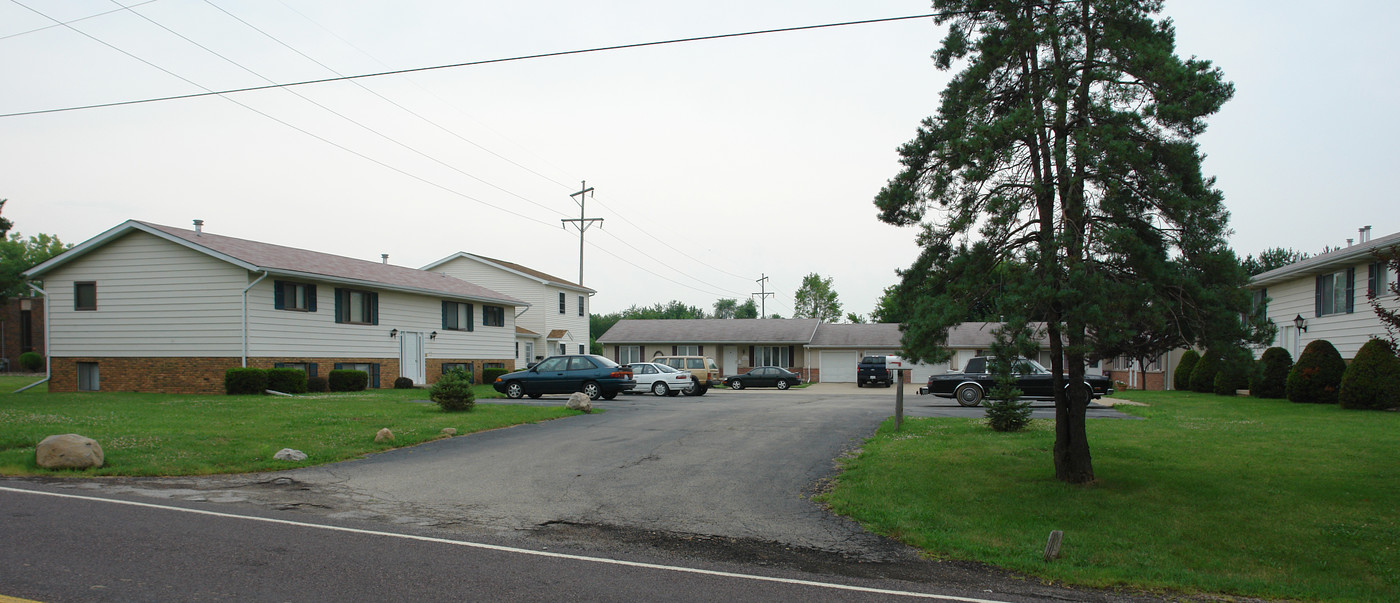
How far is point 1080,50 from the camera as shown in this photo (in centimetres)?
935

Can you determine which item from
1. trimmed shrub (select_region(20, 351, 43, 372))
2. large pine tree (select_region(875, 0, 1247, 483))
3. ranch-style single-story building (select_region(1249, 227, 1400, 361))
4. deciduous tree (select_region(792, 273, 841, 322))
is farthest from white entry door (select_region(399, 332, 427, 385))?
deciduous tree (select_region(792, 273, 841, 322))

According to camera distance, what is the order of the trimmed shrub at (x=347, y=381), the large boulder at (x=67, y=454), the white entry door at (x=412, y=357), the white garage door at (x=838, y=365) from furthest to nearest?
the white garage door at (x=838, y=365) < the white entry door at (x=412, y=357) < the trimmed shrub at (x=347, y=381) < the large boulder at (x=67, y=454)

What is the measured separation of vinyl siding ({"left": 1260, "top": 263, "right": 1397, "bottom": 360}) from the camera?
68.6 feet

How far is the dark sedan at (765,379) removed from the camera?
42719mm

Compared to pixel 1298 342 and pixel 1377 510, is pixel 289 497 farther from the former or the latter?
pixel 1298 342

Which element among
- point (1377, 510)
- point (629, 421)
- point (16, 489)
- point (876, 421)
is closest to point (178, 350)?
point (629, 421)

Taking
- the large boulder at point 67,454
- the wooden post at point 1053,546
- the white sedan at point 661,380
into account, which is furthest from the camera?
the white sedan at point 661,380

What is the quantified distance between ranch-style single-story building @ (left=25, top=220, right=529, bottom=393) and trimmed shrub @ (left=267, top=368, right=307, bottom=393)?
106cm

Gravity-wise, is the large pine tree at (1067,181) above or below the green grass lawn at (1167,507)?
above

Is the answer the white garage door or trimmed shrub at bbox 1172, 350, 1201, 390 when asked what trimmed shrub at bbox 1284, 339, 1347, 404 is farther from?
the white garage door

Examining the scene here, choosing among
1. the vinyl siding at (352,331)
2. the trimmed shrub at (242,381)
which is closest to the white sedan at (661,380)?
the vinyl siding at (352,331)

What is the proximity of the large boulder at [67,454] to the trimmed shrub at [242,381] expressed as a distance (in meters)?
13.3

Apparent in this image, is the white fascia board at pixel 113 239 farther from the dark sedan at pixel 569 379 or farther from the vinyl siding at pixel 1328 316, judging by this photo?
the vinyl siding at pixel 1328 316

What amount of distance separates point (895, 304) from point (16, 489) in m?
10.6
